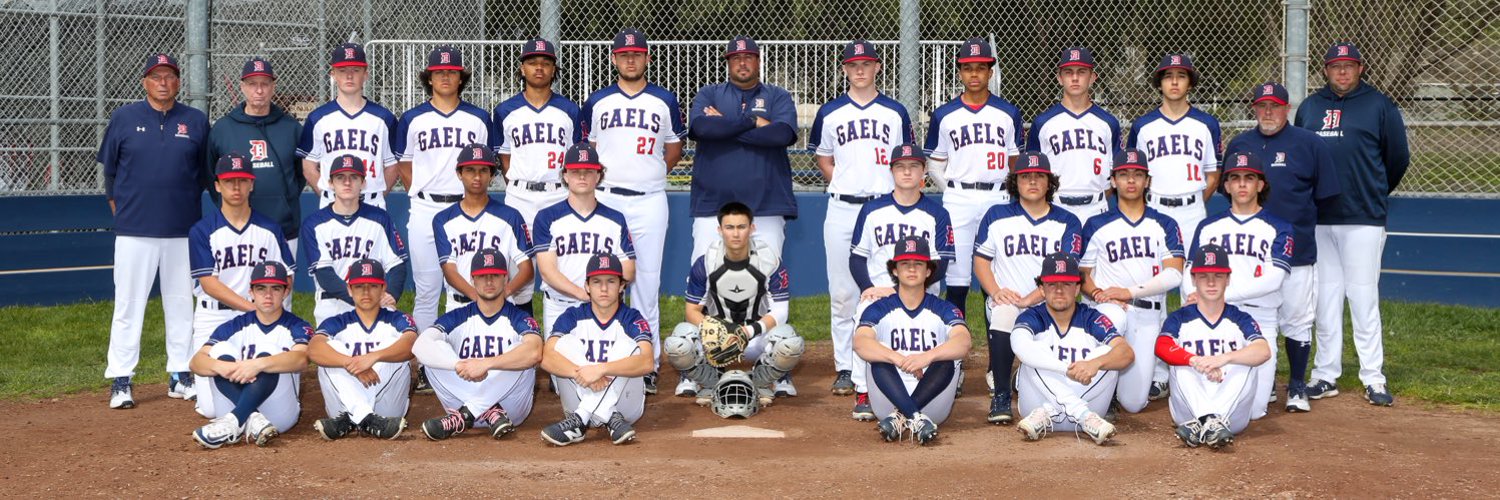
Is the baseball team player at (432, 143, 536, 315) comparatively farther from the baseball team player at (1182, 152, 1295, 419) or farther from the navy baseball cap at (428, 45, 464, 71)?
the baseball team player at (1182, 152, 1295, 419)

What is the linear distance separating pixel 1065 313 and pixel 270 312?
12.7 feet

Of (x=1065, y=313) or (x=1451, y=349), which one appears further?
(x=1451, y=349)

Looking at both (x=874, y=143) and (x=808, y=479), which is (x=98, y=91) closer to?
(x=874, y=143)

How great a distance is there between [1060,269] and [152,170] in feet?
16.0

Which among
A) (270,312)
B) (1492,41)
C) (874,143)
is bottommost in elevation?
(270,312)

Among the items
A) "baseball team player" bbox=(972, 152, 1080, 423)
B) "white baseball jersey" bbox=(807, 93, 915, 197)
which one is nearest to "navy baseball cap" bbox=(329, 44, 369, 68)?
"white baseball jersey" bbox=(807, 93, 915, 197)

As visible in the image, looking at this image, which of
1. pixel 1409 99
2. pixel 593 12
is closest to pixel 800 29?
pixel 593 12

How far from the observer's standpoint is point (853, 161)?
27.2ft

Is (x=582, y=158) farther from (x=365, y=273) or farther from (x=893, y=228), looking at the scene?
(x=893, y=228)

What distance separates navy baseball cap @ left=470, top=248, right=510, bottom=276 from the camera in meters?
7.13

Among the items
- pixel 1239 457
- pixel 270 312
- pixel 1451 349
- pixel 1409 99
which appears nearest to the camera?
pixel 1239 457

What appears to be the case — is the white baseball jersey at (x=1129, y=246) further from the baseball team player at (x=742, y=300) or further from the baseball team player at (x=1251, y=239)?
the baseball team player at (x=742, y=300)

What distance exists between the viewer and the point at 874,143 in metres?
8.27

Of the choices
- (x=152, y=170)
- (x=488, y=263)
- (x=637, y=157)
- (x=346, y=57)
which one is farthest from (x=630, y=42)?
(x=152, y=170)
